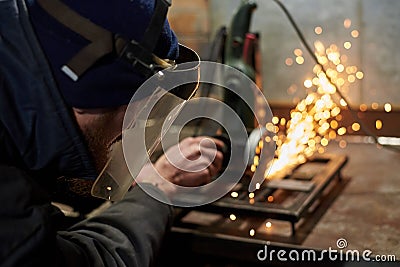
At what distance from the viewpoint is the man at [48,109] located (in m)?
0.75

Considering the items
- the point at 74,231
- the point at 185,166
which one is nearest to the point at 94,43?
the point at 74,231

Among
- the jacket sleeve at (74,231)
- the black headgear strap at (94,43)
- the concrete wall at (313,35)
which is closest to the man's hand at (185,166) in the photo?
the jacket sleeve at (74,231)

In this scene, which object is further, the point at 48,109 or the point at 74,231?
the point at 74,231

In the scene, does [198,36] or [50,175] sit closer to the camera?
[50,175]

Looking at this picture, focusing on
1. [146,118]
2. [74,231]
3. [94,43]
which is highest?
[94,43]

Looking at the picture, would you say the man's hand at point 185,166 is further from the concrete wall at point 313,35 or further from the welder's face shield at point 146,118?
the concrete wall at point 313,35

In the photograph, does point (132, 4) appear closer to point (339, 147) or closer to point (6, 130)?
point (6, 130)

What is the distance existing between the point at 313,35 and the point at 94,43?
7.08 ft

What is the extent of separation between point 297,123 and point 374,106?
908 mm

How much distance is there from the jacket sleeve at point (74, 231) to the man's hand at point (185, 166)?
0.06 metres

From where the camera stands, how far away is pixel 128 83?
31.8 inches

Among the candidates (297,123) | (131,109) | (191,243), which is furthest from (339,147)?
(131,109)

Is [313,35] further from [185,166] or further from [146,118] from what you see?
[146,118]

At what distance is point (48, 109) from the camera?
2.50ft
